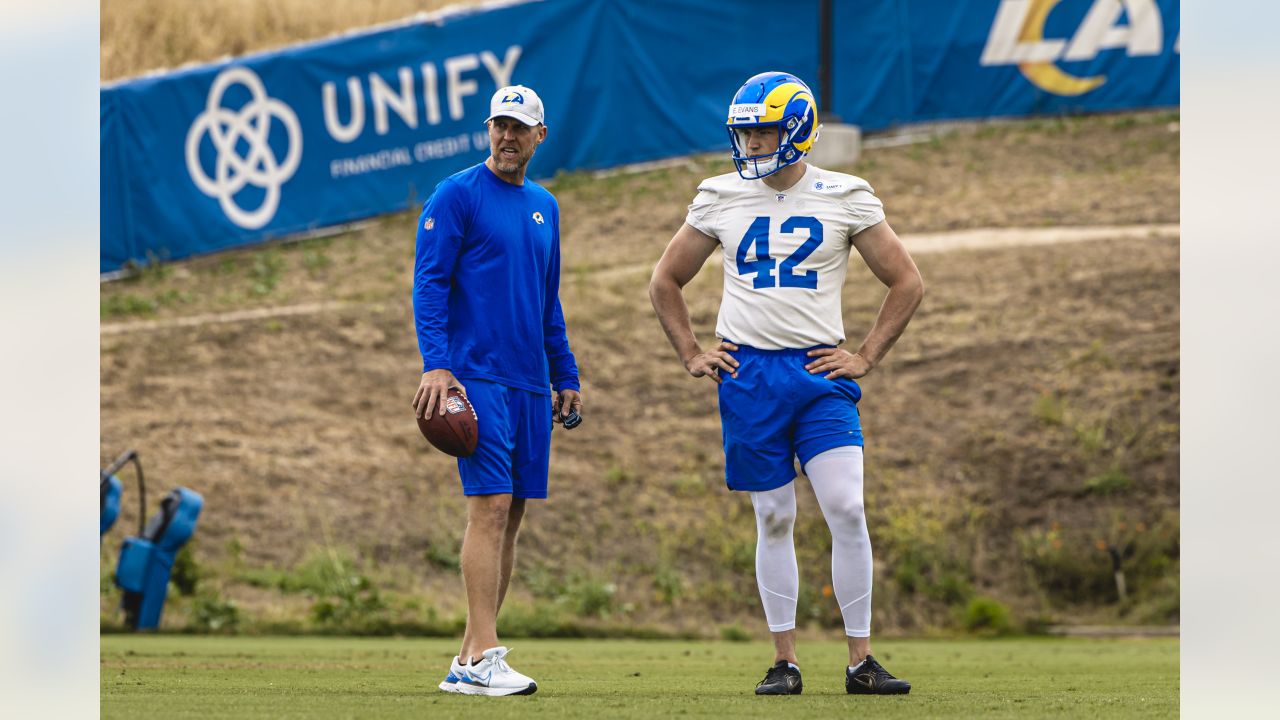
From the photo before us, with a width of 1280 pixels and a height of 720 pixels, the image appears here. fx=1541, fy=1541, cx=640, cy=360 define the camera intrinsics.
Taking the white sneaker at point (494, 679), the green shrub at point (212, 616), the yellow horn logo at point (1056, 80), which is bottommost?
the green shrub at point (212, 616)

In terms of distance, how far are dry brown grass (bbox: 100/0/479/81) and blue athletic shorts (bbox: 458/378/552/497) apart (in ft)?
65.7

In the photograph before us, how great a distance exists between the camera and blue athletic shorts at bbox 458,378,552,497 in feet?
18.6

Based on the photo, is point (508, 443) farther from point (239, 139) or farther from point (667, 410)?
point (239, 139)

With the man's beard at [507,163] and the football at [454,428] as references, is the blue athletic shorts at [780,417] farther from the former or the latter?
the man's beard at [507,163]

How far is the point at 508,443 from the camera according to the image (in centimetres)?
574

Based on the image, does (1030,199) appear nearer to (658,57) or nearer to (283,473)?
(658,57)

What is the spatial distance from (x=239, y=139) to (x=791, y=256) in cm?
1412

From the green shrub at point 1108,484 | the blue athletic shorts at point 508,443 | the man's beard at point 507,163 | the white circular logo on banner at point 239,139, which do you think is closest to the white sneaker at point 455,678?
the blue athletic shorts at point 508,443

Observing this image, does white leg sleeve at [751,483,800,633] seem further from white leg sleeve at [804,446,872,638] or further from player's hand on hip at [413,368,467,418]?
player's hand on hip at [413,368,467,418]

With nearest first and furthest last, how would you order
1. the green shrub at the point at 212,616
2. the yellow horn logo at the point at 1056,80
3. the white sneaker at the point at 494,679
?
the white sneaker at the point at 494,679
the green shrub at the point at 212,616
the yellow horn logo at the point at 1056,80

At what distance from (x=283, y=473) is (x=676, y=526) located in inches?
151

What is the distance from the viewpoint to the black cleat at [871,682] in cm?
557

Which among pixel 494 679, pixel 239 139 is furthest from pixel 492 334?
pixel 239 139

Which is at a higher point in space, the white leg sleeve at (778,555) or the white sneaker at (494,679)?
the white leg sleeve at (778,555)
